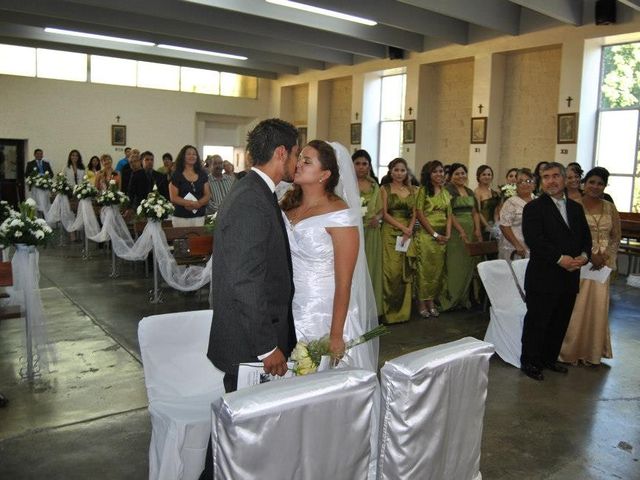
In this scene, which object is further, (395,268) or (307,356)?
(395,268)

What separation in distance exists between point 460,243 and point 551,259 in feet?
8.84

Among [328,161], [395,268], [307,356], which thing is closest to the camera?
[307,356]

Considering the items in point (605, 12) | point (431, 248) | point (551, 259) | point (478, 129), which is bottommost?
point (431, 248)

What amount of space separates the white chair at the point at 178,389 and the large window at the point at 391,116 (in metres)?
14.0

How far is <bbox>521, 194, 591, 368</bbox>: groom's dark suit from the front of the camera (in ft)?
14.9

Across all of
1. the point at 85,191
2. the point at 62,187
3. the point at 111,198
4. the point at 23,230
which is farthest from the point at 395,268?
the point at 62,187

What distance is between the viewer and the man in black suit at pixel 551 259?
14.8 ft

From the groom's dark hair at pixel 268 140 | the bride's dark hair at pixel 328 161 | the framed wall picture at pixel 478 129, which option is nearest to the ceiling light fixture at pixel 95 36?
the framed wall picture at pixel 478 129

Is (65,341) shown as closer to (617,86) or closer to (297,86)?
(617,86)

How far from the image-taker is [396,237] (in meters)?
6.45

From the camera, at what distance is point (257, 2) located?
11.6 m

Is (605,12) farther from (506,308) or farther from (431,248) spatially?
(506,308)

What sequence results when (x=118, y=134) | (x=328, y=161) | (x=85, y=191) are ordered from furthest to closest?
(x=118, y=134) < (x=85, y=191) < (x=328, y=161)

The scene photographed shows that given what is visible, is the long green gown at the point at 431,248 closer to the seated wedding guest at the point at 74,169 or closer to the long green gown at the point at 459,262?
the long green gown at the point at 459,262
